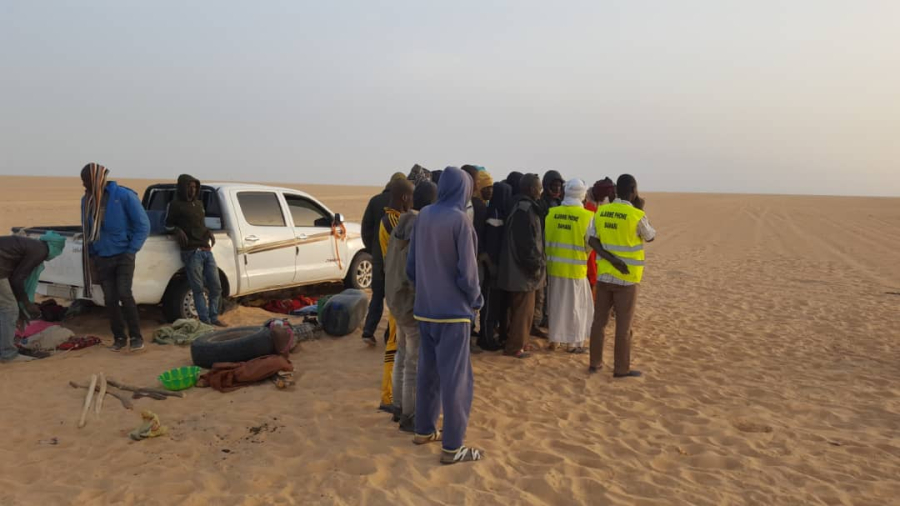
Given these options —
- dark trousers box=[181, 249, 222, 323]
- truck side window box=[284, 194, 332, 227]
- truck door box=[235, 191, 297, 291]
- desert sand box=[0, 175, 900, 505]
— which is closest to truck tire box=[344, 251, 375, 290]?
truck side window box=[284, 194, 332, 227]

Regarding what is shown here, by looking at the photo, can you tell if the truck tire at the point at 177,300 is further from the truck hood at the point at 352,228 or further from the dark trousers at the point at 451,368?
the dark trousers at the point at 451,368

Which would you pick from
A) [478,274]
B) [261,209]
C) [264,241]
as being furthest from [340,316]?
[478,274]

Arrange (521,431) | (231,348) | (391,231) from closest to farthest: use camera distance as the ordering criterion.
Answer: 1. (521,431)
2. (391,231)
3. (231,348)

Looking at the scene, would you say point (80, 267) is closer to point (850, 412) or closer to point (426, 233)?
point (426, 233)

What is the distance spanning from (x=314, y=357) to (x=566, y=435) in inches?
127

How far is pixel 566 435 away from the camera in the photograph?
15.9ft

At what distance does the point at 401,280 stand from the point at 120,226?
3843 millimetres

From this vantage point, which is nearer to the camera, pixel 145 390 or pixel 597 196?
pixel 145 390

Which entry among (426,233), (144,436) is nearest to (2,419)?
(144,436)

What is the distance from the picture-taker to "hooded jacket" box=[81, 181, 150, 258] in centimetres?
669

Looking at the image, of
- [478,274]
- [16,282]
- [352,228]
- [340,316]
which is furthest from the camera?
[352,228]

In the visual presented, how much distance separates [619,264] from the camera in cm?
608

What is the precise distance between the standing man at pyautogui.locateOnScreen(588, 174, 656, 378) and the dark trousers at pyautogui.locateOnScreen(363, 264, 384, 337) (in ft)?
7.33

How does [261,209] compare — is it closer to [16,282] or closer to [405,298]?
[16,282]
